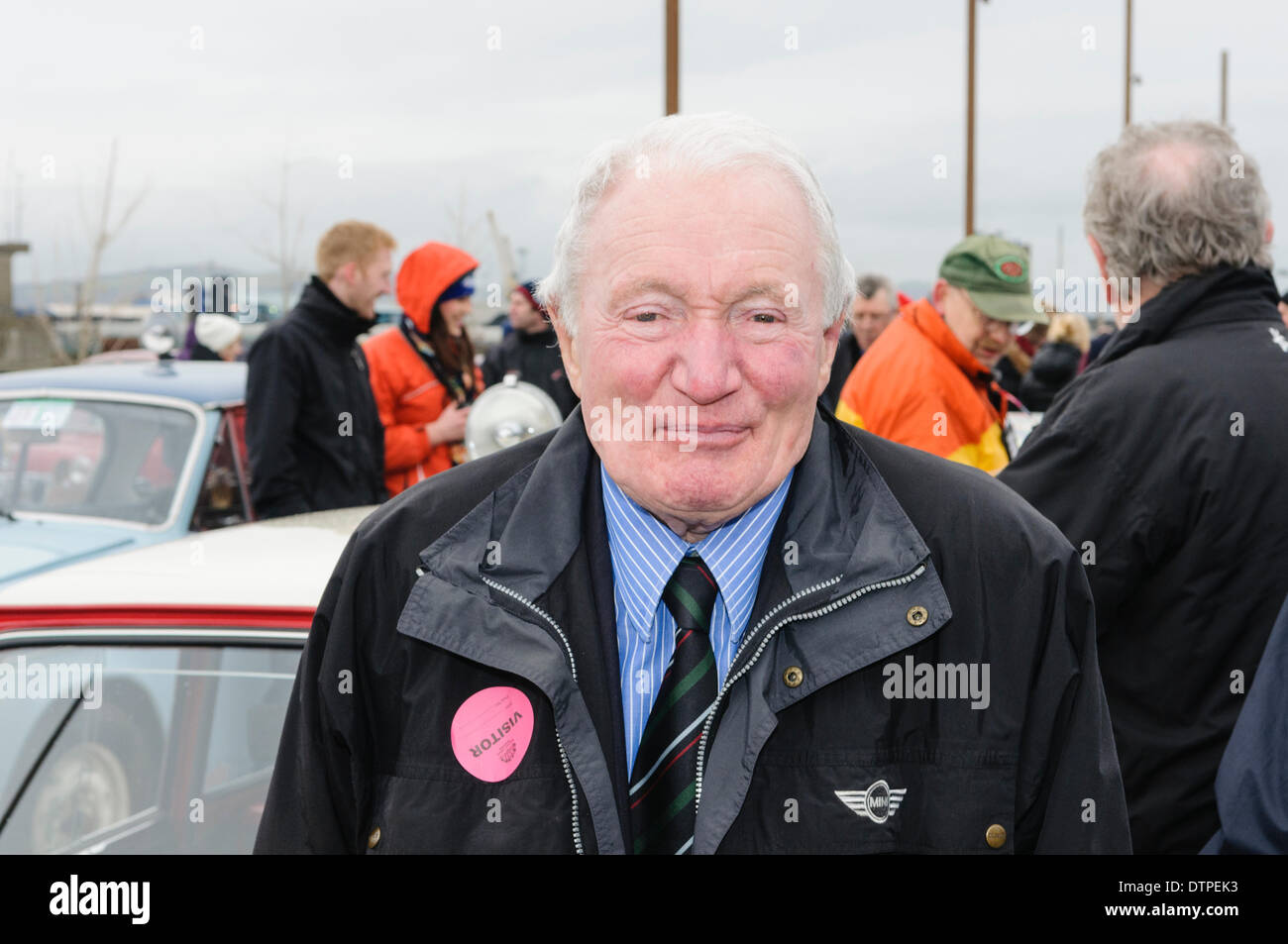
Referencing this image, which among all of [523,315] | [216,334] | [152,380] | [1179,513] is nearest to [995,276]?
[1179,513]

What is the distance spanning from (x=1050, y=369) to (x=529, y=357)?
4.14 meters

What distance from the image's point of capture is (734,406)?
182 centimetres

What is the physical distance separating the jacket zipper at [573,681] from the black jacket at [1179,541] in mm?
1346

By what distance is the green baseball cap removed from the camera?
461cm

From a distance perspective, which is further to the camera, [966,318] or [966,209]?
[966,209]

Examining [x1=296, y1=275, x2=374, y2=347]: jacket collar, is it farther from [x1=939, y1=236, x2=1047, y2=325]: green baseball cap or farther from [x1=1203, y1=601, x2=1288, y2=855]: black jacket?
[x1=1203, y1=601, x2=1288, y2=855]: black jacket

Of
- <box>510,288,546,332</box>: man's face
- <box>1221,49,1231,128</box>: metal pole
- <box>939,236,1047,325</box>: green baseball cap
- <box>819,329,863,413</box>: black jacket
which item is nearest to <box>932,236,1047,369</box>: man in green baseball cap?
<box>939,236,1047,325</box>: green baseball cap

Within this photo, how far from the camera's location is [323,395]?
546 centimetres

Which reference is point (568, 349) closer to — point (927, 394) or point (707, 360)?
point (707, 360)

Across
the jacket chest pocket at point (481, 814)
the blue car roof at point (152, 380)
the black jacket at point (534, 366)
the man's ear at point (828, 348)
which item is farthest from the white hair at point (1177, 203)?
the black jacket at point (534, 366)

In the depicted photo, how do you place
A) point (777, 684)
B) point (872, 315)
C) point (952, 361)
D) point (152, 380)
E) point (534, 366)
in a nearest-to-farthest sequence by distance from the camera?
point (777, 684) → point (952, 361) → point (152, 380) → point (534, 366) → point (872, 315)
